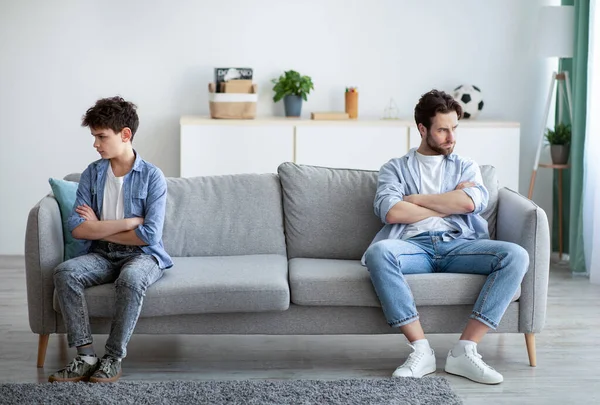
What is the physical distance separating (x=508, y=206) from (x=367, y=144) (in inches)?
72.9

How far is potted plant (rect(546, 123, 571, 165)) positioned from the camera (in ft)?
17.8

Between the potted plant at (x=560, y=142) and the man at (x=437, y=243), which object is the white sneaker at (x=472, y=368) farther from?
the potted plant at (x=560, y=142)

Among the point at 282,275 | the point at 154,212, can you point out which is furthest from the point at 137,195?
the point at 282,275

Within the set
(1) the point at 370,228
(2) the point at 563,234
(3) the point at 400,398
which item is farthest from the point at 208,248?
(2) the point at 563,234

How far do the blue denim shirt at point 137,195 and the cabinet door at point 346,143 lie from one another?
2.04 meters

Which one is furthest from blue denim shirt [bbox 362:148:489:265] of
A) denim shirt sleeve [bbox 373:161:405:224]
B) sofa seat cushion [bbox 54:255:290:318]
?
sofa seat cushion [bbox 54:255:290:318]

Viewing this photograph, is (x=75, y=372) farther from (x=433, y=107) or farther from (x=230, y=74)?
(x=230, y=74)

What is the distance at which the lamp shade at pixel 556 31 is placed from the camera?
206 inches

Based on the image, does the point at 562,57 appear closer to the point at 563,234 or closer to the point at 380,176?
the point at 563,234

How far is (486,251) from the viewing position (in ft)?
10.6

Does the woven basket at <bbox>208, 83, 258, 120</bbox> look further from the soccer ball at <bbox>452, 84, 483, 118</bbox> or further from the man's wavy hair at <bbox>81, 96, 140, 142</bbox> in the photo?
the man's wavy hair at <bbox>81, 96, 140, 142</bbox>

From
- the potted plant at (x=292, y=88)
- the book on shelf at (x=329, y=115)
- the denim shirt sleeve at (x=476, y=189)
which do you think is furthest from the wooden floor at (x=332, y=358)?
the potted plant at (x=292, y=88)

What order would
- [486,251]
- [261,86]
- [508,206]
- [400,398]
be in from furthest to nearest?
[261,86] → [508,206] → [486,251] → [400,398]

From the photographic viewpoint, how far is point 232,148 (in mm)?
5242
